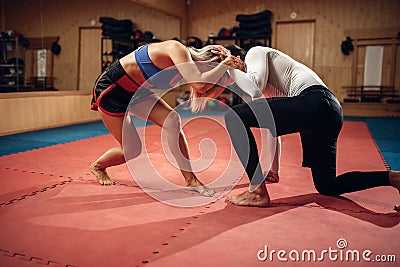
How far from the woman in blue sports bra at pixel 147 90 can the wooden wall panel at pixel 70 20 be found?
24.6 ft

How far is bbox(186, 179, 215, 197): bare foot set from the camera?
2.56 metres

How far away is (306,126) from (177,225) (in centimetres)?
94

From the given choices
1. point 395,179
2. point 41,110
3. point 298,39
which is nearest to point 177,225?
point 395,179

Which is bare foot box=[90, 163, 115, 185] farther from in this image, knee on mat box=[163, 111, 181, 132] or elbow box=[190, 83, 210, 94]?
elbow box=[190, 83, 210, 94]

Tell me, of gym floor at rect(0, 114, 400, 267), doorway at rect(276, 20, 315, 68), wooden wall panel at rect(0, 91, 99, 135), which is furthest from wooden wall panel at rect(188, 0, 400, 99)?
gym floor at rect(0, 114, 400, 267)

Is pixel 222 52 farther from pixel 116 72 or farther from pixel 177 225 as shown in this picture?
pixel 177 225

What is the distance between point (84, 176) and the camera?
3045 mm

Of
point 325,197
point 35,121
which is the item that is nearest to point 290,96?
point 325,197

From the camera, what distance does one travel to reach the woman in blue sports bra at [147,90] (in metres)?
2.20

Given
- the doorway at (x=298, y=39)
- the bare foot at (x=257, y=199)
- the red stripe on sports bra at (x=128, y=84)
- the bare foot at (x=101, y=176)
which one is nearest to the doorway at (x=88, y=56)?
the doorway at (x=298, y=39)

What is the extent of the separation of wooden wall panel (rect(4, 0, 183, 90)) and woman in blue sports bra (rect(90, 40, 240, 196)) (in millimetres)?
7483

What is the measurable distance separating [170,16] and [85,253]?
906 cm

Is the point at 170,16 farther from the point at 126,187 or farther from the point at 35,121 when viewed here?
the point at 126,187

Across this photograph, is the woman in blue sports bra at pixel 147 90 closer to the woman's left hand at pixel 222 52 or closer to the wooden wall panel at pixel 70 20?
the woman's left hand at pixel 222 52
